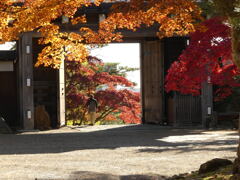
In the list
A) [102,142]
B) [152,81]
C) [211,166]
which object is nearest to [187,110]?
[152,81]

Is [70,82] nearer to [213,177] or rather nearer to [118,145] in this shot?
[118,145]

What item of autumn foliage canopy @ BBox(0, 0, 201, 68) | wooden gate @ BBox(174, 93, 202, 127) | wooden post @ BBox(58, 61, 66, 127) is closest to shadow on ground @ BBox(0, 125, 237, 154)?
autumn foliage canopy @ BBox(0, 0, 201, 68)

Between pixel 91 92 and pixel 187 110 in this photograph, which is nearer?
pixel 187 110

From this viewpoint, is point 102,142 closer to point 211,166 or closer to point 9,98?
point 211,166

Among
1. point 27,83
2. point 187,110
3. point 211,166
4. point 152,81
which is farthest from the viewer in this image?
point 152,81

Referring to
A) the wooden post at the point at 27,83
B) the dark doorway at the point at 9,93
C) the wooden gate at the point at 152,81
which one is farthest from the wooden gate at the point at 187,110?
the dark doorway at the point at 9,93

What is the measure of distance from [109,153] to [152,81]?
921cm

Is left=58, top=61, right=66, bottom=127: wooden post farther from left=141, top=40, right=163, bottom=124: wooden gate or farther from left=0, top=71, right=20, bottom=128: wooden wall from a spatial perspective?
left=141, top=40, right=163, bottom=124: wooden gate

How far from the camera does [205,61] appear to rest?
15.3 m

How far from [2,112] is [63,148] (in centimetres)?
825

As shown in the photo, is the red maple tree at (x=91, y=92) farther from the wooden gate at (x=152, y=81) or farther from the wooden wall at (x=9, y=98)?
the wooden wall at (x=9, y=98)

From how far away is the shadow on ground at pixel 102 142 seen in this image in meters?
11.5

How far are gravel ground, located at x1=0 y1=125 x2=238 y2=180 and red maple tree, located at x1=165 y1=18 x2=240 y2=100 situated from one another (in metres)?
1.56

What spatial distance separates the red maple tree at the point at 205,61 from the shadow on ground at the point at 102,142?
1.60 meters
